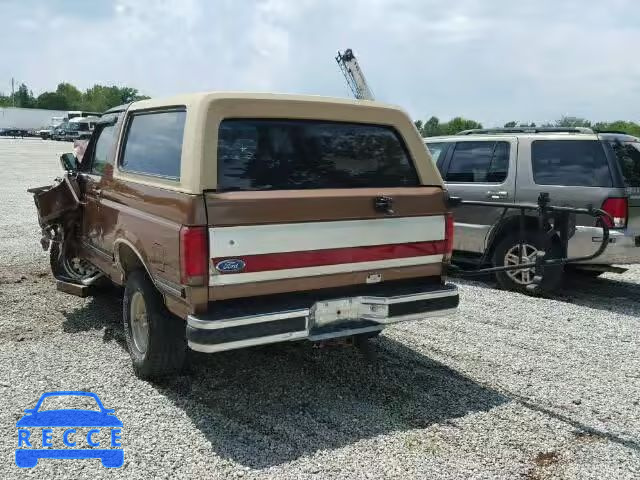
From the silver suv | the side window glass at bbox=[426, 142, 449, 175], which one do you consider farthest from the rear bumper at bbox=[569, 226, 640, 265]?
the side window glass at bbox=[426, 142, 449, 175]

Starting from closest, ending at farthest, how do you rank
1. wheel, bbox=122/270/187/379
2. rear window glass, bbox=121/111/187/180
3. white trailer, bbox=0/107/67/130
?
1. rear window glass, bbox=121/111/187/180
2. wheel, bbox=122/270/187/379
3. white trailer, bbox=0/107/67/130

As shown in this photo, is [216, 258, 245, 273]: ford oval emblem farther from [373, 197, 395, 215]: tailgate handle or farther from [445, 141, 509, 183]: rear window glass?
[445, 141, 509, 183]: rear window glass

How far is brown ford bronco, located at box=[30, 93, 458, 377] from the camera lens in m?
3.55

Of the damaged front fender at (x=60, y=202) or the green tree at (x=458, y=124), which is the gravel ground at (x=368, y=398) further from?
the green tree at (x=458, y=124)

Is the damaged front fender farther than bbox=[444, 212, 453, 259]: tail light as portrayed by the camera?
Yes

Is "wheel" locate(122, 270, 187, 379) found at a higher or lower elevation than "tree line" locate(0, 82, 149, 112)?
lower

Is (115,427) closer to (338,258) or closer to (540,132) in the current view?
(338,258)

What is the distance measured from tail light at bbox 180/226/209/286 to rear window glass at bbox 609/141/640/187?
5.04m

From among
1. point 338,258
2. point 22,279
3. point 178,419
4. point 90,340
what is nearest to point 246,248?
point 338,258

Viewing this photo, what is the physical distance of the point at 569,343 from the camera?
5.42 m

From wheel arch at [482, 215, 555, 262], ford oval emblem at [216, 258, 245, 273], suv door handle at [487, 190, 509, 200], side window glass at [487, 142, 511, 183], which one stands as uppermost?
side window glass at [487, 142, 511, 183]

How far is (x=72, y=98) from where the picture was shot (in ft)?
418

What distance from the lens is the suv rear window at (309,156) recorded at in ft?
12.5

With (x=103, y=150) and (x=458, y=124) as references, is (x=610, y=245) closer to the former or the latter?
(x=103, y=150)
